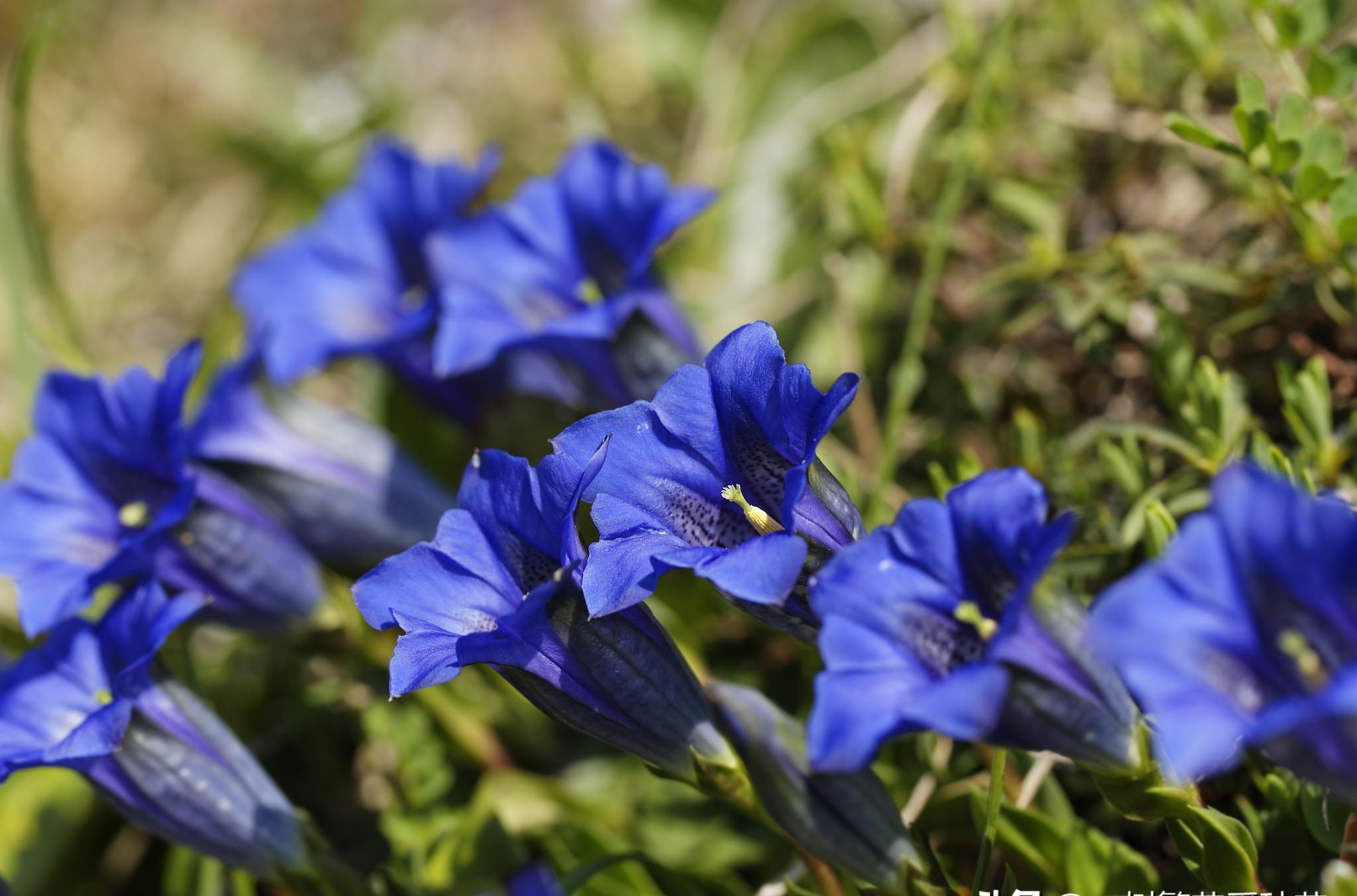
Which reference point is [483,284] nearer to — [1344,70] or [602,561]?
[602,561]

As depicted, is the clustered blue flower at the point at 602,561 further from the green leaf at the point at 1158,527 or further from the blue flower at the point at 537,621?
the green leaf at the point at 1158,527

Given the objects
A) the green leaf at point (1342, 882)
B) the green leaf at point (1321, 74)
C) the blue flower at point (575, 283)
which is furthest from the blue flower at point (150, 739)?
the green leaf at point (1321, 74)

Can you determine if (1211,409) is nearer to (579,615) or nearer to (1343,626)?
(1343,626)

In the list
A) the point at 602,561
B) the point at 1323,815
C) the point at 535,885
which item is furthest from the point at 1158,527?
the point at 535,885

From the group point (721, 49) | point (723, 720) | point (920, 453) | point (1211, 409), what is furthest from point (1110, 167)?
point (723, 720)

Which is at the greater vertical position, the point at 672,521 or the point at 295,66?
the point at 295,66

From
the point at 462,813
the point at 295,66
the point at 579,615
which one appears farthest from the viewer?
the point at 295,66
